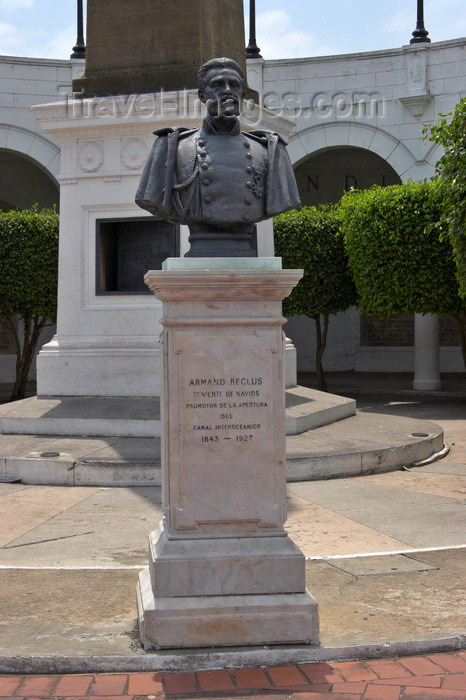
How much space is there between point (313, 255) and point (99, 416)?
9041mm

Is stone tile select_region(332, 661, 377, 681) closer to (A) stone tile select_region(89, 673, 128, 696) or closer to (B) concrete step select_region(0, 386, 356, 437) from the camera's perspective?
(A) stone tile select_region(89, 673, 128, 696)

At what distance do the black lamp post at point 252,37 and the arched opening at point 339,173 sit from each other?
3949 mm

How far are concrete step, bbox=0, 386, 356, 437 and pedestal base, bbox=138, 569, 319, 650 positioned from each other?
4.75 metres

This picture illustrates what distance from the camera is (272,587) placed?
4.25 meters

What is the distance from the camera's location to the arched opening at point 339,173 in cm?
2517

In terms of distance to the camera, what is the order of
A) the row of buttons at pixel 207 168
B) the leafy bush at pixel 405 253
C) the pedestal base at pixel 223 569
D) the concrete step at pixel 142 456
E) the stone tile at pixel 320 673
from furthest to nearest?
1. the leafy bush at pixel 405 253
2. the concrete step at pixel 142 456
3. the row of buttons at pixel 207 168
4. the pedestal base at pixel 223 569
5. the stone tile at pixel 320 673

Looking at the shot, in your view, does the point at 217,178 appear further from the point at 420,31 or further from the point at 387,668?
the point at 420,31

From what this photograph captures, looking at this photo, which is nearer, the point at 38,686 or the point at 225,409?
the point at 38,686

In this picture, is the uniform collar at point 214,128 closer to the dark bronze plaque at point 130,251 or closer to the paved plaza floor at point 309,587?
the paved plaza floor at point 309,587

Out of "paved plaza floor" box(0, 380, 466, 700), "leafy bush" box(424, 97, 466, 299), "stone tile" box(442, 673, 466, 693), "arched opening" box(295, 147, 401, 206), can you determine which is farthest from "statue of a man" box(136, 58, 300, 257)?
"arched opening" box(295, 147, 401, 206)

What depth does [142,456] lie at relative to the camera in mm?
7953

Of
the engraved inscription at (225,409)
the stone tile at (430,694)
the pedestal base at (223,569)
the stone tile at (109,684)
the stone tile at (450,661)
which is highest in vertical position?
the engraved inscription at (225,409)

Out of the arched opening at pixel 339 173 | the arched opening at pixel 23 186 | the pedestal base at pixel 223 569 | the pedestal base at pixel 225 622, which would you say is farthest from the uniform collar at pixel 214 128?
the arched opening at pixel 23 186

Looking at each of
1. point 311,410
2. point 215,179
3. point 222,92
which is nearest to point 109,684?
point 215,179
